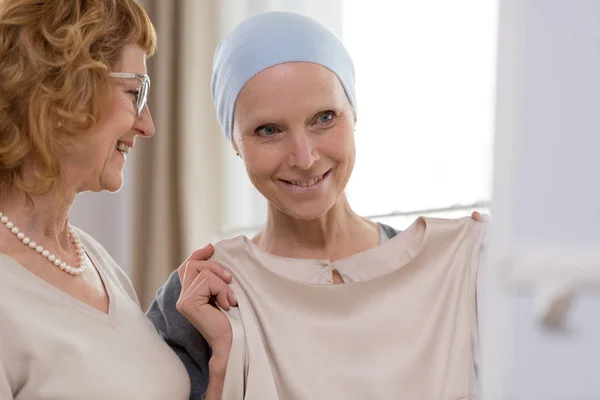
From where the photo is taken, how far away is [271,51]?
1.65m

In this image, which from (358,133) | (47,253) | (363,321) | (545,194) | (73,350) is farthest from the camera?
(358,133)

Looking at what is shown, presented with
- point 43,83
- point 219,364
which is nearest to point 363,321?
point 219,364

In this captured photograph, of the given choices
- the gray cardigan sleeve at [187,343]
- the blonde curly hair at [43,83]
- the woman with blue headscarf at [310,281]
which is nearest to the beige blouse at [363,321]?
the woman with blue headscarf at [310,281]

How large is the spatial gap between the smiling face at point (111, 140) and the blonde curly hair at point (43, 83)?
0.04 metres

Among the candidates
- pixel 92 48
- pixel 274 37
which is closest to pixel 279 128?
pixel 274 37

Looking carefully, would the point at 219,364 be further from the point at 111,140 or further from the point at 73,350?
the point at 111,140

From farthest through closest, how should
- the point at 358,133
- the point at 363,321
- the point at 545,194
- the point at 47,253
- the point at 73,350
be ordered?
the point at 358,133
the point at 363,321
the point at 47,253
the point at 73,350
the point at 545,194

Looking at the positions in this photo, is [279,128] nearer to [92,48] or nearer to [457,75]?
[92,48]

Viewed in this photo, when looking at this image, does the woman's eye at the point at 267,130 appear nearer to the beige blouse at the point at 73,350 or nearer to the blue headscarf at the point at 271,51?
the blue headscarf at the point at 271,51

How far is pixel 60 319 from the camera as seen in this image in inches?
57.3

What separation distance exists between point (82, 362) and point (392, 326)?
61 centimetres

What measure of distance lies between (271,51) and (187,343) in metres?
0.64

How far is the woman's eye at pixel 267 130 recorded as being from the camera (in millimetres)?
1685

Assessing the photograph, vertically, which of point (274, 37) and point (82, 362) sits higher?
point (274, 37)
